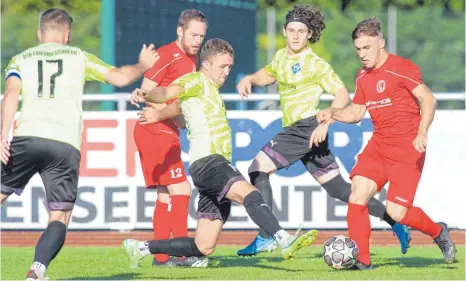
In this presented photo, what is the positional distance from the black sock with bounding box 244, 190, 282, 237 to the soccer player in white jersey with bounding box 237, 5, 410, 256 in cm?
138

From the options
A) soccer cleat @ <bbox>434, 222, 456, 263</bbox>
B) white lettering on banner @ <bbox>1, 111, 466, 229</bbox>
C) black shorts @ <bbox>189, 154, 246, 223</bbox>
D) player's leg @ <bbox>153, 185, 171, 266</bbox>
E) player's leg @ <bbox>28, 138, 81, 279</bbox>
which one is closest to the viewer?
player's leg @ <bbox>28, 138, 81, 279</bbox>

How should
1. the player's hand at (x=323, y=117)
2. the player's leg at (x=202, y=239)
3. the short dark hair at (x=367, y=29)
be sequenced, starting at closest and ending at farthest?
the player's leg at (x=202, y=239) → the player's hand at (x=323, y=117) → the short dark hair at (x=367, y=29)

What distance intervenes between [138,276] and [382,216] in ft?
7.81

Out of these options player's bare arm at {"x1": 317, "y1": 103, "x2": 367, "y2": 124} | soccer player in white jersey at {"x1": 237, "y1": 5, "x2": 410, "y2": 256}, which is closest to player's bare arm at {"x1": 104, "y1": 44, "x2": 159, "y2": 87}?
player's bare arm at {"x1": 317, "y1": 103, "x2": 367, "y2": 124}

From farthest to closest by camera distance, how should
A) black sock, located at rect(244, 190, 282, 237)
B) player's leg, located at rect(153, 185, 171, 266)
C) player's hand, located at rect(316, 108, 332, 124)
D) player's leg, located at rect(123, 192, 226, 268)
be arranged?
player's leg, located at rect(153, 185, 171, 266) < player's hand, located at rect(316, 108, 332, 124) < player's leg, located at rect(123, 192, 226, 268) < black sock, located at rect(244, 190, 282, 237)

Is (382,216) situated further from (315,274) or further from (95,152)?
(95,152)

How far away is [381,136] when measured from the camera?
36.4 feet

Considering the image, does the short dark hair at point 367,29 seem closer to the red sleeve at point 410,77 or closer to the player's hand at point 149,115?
the red sleeve at point 410,77

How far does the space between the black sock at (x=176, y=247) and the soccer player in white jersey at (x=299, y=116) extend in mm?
1142

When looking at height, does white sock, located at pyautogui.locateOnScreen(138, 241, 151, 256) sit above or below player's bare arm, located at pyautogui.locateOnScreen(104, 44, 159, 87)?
below

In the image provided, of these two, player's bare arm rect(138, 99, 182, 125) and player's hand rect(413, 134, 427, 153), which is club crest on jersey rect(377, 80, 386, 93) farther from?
player's bare arm rect(138, 99, 182, 125)

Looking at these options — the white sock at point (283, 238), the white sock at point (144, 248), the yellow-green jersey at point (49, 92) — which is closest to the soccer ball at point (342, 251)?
the white sock at point (283, 238)

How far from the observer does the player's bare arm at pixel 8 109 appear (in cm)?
953

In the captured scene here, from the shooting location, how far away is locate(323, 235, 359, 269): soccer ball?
10680 millimetres
